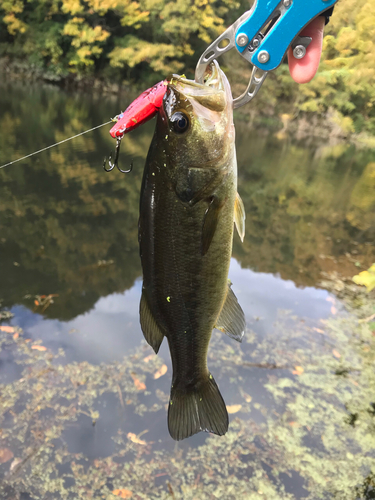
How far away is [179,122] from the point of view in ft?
4.07

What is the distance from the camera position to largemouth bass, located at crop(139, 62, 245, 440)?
4.12 feet

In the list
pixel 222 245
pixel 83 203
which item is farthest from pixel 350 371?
pixel 83 203

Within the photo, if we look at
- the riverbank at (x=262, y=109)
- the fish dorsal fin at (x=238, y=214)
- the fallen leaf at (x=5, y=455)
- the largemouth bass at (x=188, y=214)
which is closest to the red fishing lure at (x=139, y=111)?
the largemouth bass at (x=188, y=214)

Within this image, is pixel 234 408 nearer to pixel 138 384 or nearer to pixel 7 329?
pixel 138 384

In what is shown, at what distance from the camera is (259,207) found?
8.83 m

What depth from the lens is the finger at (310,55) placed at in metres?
1.26

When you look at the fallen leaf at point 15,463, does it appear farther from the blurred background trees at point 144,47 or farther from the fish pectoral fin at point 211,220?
the blurred background trees at point 144,47

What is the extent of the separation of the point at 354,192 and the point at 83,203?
8643 mm

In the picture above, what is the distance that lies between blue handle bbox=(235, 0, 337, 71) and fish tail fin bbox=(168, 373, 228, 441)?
129cm

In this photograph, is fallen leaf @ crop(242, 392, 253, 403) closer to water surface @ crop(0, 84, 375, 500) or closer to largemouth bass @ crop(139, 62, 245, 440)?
water surface @ crop(0, 84, 375, 500)

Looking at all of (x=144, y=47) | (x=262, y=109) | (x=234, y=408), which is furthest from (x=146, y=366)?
(x=262, y=109)

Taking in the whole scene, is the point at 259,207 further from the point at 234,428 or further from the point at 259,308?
the point at 234,428

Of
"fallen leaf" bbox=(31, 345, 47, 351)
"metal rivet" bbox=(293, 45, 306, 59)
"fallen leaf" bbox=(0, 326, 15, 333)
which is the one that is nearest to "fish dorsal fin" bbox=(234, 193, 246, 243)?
"metal rivet" bbox=(293, 45, 306, 59)

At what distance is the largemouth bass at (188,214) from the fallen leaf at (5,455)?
1.93m
